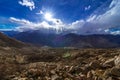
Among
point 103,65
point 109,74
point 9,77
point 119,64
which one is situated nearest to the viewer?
point 109,74

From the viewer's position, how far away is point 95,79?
72.8ft

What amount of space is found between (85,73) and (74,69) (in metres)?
1.94

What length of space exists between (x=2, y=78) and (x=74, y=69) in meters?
9.84

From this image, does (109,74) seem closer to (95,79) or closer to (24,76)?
(95,79)

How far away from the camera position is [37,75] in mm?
26766

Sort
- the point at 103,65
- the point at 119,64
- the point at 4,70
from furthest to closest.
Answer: the point at 4,70 < the point at 103,65 < the point at 119,64

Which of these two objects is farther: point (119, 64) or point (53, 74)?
point (53, 74)

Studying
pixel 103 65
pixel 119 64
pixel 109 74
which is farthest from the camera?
pixel 103 65

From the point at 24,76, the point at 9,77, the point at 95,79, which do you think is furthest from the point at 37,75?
the point at 95,79

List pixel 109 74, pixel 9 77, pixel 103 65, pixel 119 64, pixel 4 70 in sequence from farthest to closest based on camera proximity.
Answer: pixel 4 70 < pixel 9 77 < pixel 103 65 < pixel 119 64 < pixel 109 74

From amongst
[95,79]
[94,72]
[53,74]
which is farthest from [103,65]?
[53,74]

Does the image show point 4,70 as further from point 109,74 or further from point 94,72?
point 109,74

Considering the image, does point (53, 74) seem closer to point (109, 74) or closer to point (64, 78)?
point (64, 78)

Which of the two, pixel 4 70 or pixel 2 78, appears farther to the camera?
pixel 4 70
